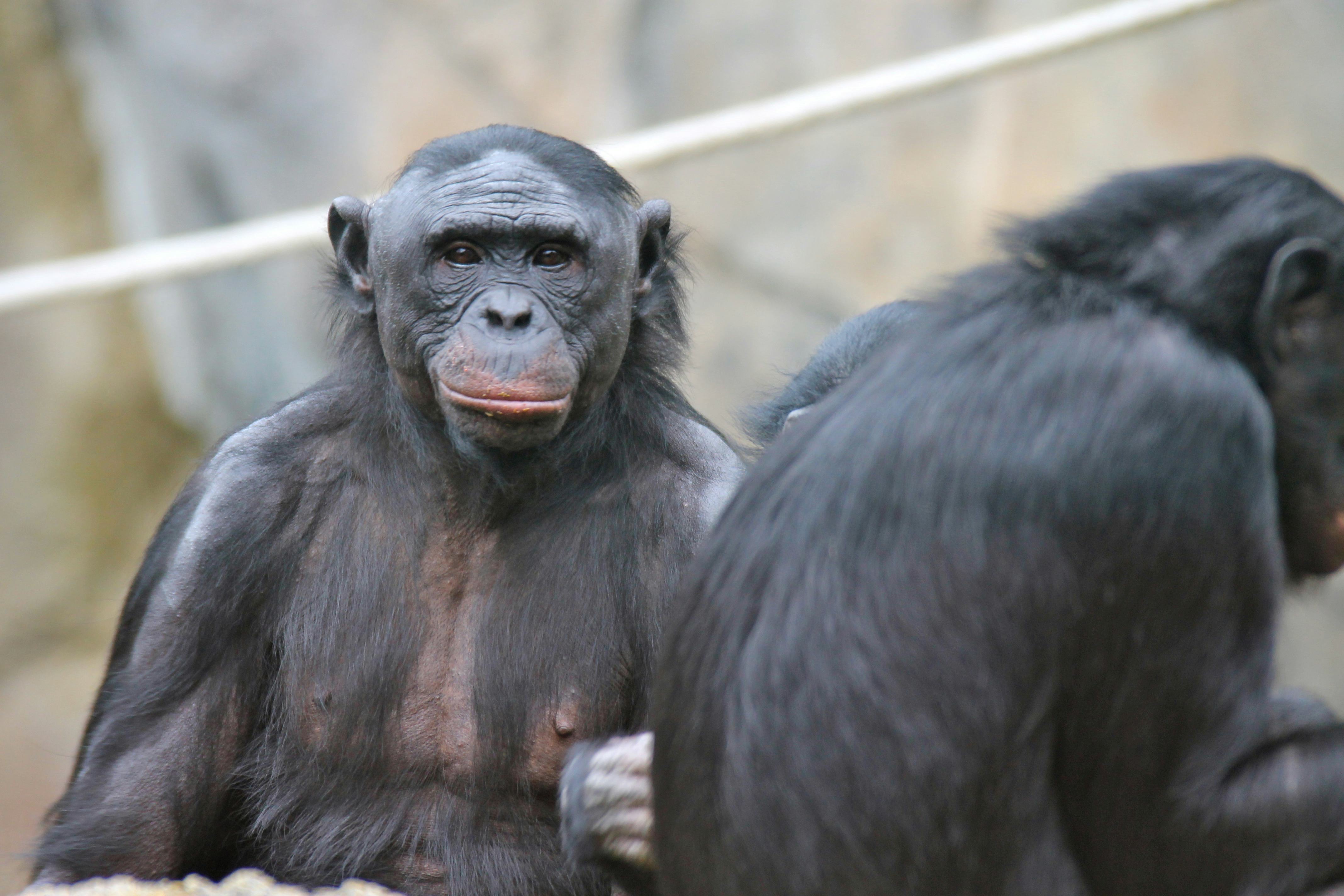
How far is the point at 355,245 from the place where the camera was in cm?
433

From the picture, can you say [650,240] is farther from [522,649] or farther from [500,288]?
[522,649]

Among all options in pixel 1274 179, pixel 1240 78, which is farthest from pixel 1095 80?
pixel 1274 179

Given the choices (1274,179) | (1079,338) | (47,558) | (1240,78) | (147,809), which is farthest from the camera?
(47,558)

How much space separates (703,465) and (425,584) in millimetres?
852

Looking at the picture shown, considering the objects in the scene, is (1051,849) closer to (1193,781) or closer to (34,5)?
(1193,781)

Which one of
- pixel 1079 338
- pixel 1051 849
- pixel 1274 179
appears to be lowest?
pixel 1051 849

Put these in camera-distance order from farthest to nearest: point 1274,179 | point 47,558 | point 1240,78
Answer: point 47,558, point 1240,78, point 1274,179

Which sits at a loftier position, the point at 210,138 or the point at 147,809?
the point at 210,138

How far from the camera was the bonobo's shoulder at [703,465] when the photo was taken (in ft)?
13.5

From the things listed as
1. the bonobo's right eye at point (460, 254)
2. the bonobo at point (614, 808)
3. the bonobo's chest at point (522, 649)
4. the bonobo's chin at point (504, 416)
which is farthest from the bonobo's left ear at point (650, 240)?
the bonobo at point (614, 808)

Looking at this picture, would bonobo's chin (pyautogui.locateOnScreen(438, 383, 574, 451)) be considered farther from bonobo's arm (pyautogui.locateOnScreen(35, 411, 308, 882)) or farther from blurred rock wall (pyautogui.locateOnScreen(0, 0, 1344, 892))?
blurred rock wall (pyautogui.locateOnScreen(0, 0, 1344, 892))

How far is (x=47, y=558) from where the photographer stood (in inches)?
414

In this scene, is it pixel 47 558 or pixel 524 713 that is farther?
pixel 47 558

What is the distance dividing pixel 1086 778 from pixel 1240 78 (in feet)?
26.6
